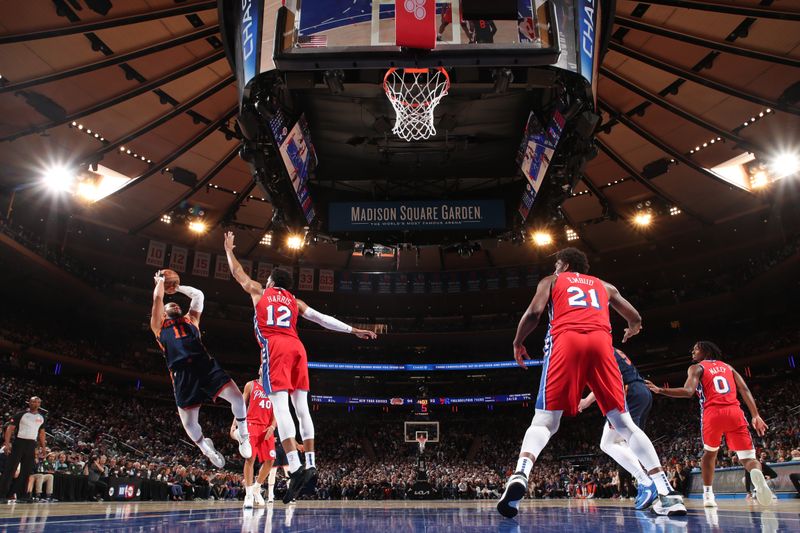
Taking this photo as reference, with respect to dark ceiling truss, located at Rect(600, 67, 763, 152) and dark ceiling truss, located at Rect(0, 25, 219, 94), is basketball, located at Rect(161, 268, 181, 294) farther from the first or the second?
dark ceiling truss, located at Rect(600, 67, 763, 152)

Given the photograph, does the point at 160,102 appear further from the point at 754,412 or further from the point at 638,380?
the point at 754,412

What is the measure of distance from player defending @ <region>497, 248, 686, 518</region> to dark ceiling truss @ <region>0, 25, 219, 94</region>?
1042cm

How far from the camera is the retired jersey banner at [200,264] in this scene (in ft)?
95.1

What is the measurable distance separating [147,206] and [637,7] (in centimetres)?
1950

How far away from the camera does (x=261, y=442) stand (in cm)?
864

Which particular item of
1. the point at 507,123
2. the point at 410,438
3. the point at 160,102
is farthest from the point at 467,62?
the point at 410,438

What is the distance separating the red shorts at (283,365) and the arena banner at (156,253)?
80.9ft

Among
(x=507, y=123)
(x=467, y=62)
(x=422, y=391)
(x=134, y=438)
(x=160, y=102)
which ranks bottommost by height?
(x=134, y=438)

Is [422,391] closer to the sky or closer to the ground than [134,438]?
closer to the sky

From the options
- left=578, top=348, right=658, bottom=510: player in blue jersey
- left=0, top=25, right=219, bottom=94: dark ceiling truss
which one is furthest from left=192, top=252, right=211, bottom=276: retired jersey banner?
left=578, top=348, right=658, bottom=510: player in blue jersey

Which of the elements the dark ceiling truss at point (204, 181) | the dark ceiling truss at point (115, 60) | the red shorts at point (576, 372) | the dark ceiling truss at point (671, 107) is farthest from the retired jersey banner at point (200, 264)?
the red shorts at point (576, 372)

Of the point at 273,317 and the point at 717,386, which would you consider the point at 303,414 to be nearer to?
the point at 273,317

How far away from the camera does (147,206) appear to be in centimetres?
2289

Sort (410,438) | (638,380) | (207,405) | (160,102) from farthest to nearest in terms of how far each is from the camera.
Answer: (207,405)
(410,438)
(160,102)
(638,380)
